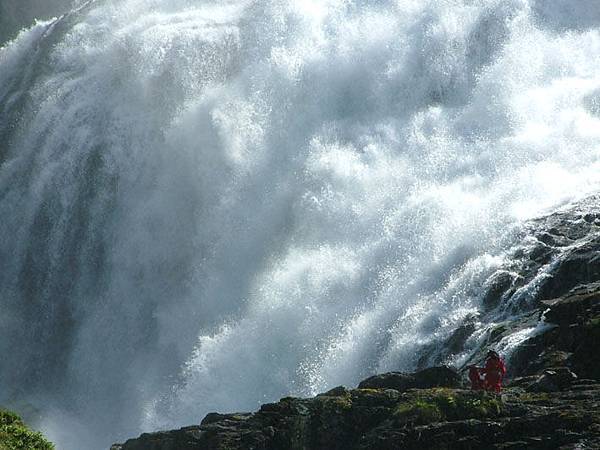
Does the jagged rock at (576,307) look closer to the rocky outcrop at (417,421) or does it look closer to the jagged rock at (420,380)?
the rocky outcrop at (417,421)

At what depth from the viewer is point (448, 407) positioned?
18656mm

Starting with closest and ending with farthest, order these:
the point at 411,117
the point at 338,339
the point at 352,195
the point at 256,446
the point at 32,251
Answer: the point at 256,446 < the point at 338,339 < the point at 352,195 < the point at 411,117 < the point at 32,251

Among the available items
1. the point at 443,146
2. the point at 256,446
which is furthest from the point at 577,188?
the point at 256,446

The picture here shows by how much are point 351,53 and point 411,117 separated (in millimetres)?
5653

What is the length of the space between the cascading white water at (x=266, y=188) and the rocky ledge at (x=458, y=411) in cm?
835

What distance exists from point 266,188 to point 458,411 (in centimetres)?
2592

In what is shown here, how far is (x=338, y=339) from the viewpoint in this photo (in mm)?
35156

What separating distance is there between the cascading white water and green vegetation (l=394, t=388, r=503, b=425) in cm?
1240

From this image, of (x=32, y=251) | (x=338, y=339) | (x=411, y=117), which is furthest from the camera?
(x=32, y=251)

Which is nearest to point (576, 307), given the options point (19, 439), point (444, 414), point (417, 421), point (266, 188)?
point (444, 414)

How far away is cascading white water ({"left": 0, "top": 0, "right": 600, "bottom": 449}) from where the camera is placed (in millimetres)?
36062

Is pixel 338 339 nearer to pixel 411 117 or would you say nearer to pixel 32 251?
pixel 411 117

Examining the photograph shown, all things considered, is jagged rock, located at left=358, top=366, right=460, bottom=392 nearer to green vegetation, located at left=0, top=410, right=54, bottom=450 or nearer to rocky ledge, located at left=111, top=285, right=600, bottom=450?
rocky ledge, located at left=111, top=285, right=600, bottom=450

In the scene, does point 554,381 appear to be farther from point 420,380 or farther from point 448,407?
point 420,380
